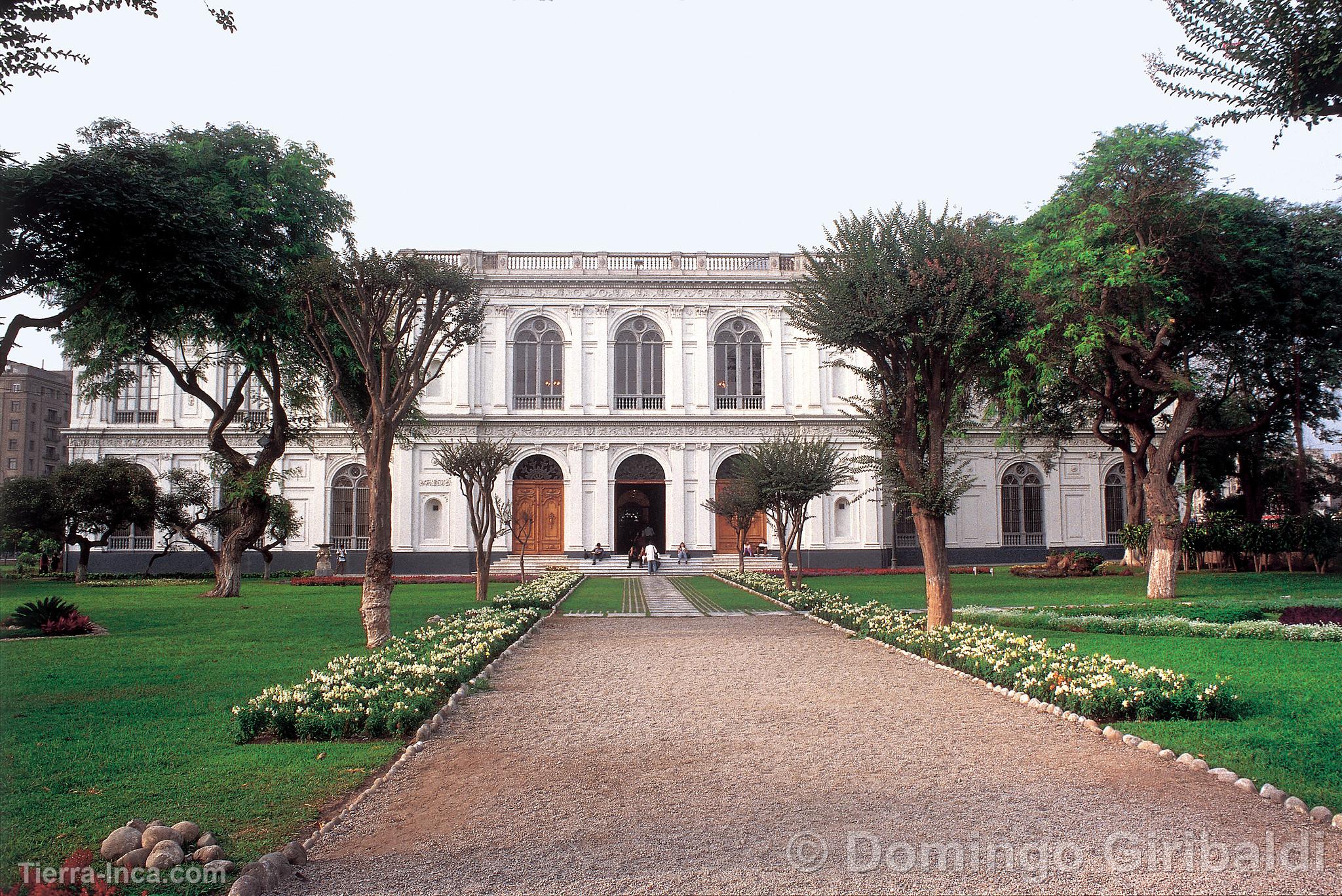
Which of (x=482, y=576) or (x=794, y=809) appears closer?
(x=794, y=809)

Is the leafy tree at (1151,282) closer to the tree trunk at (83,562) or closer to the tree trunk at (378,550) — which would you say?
the tree trunk at (378,550)

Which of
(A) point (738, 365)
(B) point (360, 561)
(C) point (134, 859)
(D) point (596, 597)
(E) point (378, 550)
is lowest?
(D) point (596, 597)

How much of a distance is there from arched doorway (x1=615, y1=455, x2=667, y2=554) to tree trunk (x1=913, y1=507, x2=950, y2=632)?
26683 millimetres

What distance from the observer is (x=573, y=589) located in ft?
90.4

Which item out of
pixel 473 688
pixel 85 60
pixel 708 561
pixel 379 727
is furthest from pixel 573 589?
pixel 85 60

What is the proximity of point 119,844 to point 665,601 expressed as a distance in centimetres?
1879

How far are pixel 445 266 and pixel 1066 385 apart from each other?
65.2ft

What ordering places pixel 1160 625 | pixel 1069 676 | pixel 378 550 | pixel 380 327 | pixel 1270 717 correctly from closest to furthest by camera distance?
pixel 1270 717, pixel 1069 676, pixel 378 550, pixel 380 327, pixel 1160 625

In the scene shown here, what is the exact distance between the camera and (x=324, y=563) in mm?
36750

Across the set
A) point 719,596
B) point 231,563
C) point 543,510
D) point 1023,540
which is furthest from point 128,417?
point 1023,540

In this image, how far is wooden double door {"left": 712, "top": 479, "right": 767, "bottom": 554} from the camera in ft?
132

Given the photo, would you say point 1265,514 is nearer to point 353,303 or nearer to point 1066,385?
point 1066,385

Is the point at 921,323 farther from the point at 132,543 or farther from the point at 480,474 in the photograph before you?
the point at 132,543

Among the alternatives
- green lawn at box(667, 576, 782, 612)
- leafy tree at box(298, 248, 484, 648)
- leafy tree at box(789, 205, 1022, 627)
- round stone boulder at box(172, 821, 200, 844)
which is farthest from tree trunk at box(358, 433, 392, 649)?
green lawn at box(667, 576, 782, 612)
